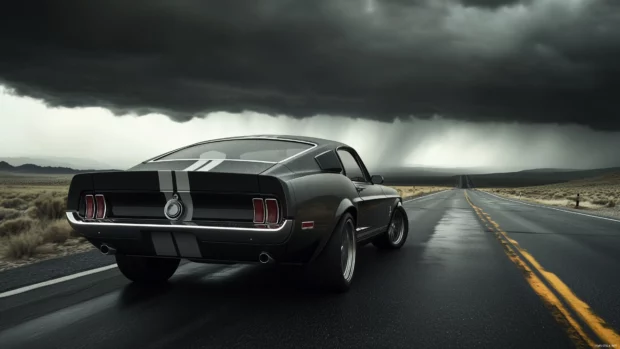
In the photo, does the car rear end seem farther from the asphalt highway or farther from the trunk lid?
the asphalt highway

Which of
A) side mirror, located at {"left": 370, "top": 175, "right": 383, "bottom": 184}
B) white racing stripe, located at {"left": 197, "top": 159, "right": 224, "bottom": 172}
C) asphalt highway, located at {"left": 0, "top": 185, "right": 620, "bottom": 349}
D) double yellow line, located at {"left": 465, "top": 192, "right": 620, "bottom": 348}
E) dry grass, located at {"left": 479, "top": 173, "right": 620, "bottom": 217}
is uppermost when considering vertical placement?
white racing stripe, located at {"left": 197, "top": 159, "right": 224, "bottom": 172}

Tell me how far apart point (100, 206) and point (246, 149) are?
1.65 metres

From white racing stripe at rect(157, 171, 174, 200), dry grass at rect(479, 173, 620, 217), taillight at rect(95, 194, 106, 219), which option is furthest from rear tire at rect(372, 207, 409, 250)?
dry grass at rect(479, 173, 620, 217)

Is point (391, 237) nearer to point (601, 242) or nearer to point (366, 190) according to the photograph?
point (366, 190)

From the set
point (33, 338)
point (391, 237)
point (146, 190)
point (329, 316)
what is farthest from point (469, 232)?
point (33, 338)

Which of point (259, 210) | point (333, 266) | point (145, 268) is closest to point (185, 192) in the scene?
point (259, 210)

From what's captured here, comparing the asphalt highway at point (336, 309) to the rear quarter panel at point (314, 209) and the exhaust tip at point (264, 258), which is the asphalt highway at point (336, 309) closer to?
the exhaust tip at point (264, 258)

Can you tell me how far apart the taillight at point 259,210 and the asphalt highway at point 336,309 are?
0.79 metres

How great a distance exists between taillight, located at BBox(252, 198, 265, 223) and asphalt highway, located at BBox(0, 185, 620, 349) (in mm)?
790

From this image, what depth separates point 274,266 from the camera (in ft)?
21.0

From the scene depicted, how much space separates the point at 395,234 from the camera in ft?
27.3

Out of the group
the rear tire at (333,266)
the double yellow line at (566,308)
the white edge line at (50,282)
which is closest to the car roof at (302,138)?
the rear tire at (333,266)

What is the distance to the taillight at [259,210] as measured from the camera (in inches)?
160

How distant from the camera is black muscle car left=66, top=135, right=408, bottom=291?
4059mm
